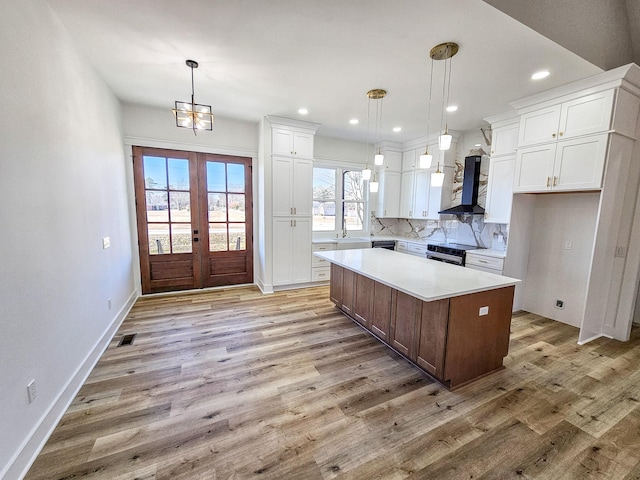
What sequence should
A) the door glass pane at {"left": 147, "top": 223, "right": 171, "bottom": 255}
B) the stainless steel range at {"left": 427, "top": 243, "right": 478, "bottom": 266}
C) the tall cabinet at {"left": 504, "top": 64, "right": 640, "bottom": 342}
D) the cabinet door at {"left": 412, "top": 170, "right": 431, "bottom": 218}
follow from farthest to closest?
the cabinet door at {"left": 412, "top": 170, "right": 431, "bottom": 218} → the door glass pane at {"left": 147, "top": 223, "right": 171, "bottom": 255} → the stainless steel range at {"left": 427, "top": 243, "right": 478, "bottom": 266} → the tall cabinet at {"left": 504, "top": 64, "right": 640, "bottom": 342}

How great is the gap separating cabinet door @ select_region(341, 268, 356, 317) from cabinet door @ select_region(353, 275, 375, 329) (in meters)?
0.07

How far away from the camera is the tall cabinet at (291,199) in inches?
171

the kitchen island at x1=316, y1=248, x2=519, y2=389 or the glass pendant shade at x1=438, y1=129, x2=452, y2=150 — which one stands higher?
the glass pendant shade at x1=438, y1=129, x2=452, y2=150

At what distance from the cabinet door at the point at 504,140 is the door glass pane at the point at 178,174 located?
15.7 ft

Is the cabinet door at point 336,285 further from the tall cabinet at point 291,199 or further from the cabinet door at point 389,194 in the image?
the cabinet door at point 389,194

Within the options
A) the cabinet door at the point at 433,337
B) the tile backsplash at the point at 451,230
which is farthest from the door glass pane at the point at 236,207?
the cabinet door at the point at 433,337

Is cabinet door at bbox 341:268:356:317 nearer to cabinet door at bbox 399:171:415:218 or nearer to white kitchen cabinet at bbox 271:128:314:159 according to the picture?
white kitchen cabinet at bbox 271:128:314:159

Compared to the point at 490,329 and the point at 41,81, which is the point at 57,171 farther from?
the point at 490,329

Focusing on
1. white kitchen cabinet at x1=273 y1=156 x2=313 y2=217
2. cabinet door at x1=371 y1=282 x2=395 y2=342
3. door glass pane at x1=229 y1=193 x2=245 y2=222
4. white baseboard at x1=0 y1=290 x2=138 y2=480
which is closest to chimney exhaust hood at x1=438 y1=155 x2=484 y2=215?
cabinet door at x1=371 y1=282 x2=395 y2=342

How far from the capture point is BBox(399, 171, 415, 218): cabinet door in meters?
5.39

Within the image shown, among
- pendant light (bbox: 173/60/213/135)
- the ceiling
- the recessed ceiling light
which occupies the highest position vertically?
the ceiling

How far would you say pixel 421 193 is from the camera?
5.15m

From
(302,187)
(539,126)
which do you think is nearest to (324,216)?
(302,187)

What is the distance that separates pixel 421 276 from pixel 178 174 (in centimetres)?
395
